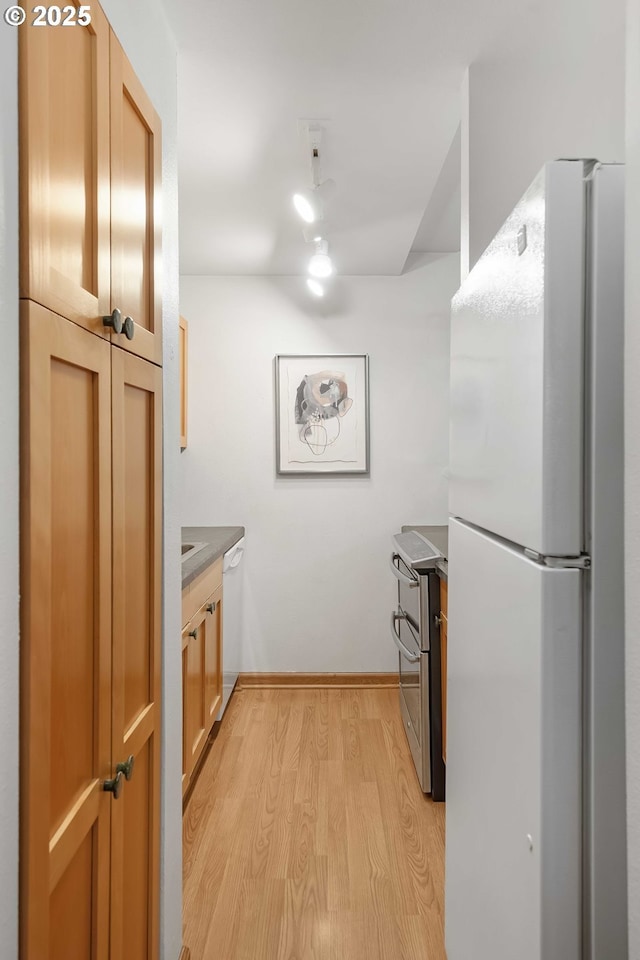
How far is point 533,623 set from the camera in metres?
0.82

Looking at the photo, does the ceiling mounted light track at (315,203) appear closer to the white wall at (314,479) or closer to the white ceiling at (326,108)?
the white ceiling at (326,108)

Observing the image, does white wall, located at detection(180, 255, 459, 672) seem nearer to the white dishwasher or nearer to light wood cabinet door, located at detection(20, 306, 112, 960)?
the white dishwasher

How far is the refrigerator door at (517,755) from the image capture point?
2.56 ft

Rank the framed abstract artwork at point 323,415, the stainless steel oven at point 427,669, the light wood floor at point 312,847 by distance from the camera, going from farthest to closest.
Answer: the framed abstract artwork at point 323,415, the stainless steel oven at point 427,669, the light wood floor at point 312,847

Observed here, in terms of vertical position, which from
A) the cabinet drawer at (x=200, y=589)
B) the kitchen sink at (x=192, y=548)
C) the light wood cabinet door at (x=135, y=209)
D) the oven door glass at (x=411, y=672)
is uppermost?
the light wood cabinet door at (x=135, y=209)

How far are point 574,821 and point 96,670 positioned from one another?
744mm

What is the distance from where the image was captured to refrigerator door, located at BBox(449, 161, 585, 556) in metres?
0.78

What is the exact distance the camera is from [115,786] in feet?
3.39

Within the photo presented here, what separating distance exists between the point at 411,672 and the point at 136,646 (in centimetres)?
171

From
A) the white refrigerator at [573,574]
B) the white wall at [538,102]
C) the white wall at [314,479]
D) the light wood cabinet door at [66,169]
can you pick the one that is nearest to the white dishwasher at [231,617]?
the white wall at [314,479]

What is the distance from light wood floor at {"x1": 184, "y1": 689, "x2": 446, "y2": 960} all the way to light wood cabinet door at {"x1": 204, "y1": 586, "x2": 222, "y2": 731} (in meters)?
0.21

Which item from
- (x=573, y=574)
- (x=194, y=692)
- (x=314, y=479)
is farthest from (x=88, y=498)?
(x=314, y=479)

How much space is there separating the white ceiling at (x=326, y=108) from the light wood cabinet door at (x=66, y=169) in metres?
0.70

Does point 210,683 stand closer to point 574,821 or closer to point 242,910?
point 242,910
